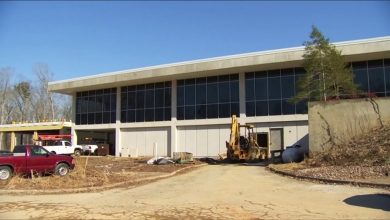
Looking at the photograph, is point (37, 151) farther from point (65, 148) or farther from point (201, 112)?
point (65, 148)

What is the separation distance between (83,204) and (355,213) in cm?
782

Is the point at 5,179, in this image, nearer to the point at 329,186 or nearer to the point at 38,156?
the point at 38,156

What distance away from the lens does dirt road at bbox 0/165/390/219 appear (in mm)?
12047

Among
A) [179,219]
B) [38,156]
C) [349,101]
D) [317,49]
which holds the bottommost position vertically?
[179,219]

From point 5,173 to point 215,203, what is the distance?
11579 mm

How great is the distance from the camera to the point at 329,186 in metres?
17.3

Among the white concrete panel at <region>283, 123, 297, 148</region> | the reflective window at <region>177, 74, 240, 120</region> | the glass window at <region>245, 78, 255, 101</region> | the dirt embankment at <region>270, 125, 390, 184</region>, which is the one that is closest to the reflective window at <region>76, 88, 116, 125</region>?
the reflective window at <region>177, 74, 240, 120</region>

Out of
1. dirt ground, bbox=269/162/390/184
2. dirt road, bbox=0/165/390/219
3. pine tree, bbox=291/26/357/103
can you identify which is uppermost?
pine tree, bbox=291/26/357/103

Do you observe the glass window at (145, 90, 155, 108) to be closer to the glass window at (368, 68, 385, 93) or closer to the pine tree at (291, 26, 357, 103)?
the pine tree at (291, 26, 357, 103)

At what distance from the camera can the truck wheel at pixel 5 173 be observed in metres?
20.9

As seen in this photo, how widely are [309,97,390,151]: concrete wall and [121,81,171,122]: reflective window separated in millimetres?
21845

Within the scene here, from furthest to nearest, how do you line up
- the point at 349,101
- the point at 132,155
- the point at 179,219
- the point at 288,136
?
the point at 132,155, the point at 288,136, the point at 349,101, the point at 179,219

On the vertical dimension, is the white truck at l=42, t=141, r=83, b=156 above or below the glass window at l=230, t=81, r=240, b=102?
below

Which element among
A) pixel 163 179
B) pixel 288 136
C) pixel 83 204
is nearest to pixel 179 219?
pixel 83 204
